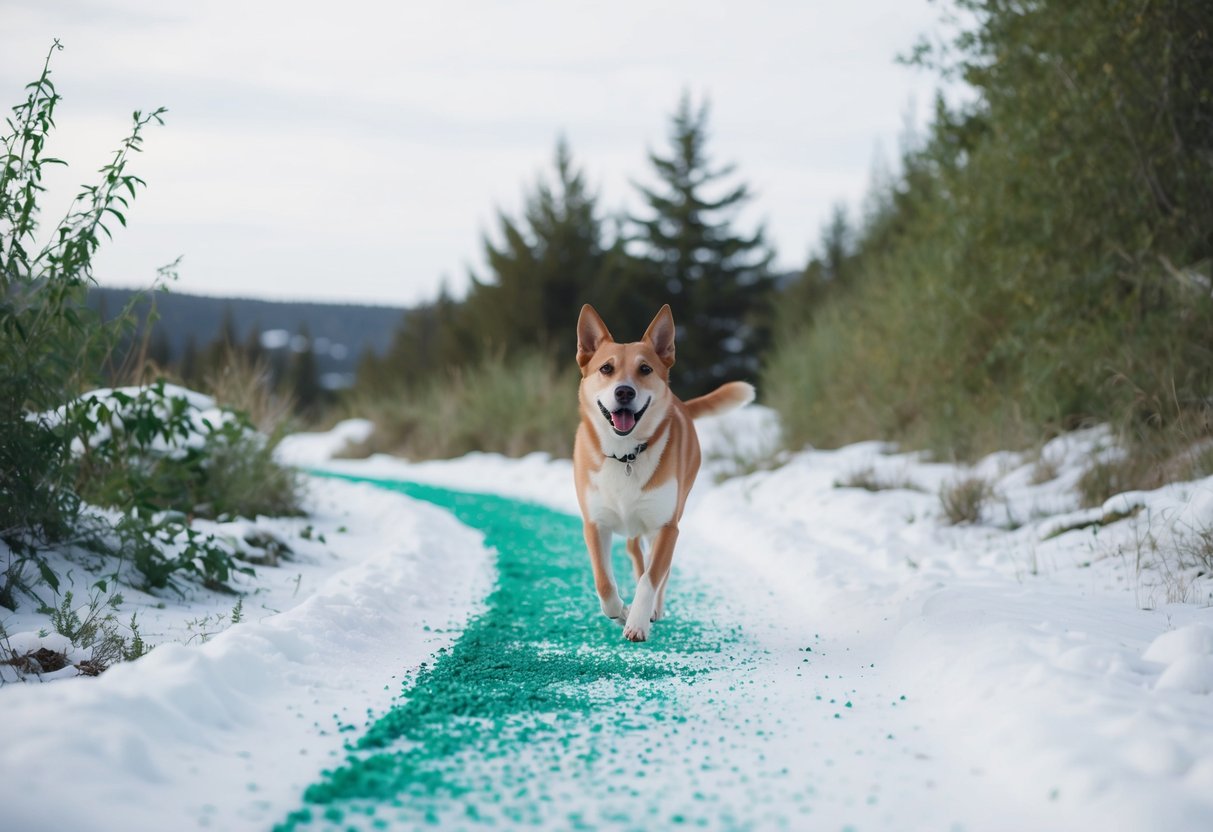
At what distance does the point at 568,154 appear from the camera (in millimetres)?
34125

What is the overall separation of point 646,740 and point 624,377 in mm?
2458

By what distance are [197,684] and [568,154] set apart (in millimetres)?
32295

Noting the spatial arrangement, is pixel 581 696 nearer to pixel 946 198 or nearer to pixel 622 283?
pixel 946 198

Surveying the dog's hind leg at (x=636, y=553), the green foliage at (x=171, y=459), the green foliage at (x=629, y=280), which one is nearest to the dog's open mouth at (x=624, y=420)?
the dog's hind leg at (x=636, y=553)

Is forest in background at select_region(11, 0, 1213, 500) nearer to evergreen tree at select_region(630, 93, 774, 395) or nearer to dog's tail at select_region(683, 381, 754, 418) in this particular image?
dog's tail at select_region(683, 381, 754, 418)

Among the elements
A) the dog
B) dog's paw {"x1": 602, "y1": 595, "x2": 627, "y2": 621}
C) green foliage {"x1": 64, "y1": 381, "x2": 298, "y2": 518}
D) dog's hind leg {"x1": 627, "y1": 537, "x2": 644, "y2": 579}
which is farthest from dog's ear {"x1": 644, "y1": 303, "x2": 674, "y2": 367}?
green foliage {"x1": 64, "y1": 381, "x2": 298, "y2": 518}

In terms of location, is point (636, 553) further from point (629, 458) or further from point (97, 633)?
point (97, 633)

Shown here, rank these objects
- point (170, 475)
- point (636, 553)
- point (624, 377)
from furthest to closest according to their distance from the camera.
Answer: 1. point (170, 475)
2. point (636, 553)
3. point (624, 377)

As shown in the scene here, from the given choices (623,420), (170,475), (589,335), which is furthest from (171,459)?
(623,420)

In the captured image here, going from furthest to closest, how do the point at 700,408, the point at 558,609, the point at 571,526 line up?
the point at 571,526
the point at 700,408
the point at 558,609

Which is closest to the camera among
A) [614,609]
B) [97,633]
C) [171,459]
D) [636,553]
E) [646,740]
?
[646,740]

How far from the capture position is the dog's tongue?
18.1 ft

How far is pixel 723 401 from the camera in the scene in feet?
23.5

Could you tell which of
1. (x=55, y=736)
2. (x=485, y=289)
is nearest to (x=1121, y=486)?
(x=55, y=736)
